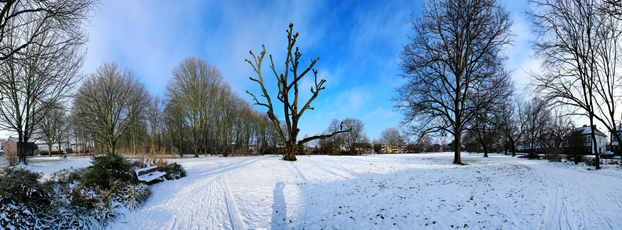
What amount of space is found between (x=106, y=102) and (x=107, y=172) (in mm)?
20806

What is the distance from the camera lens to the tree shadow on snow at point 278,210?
4.66m

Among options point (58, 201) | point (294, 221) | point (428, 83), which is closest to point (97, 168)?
point (58, 201)

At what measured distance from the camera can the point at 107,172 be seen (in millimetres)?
6047

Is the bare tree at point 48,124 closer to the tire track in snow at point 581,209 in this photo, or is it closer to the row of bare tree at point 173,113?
the row of bare tree at point 173,113

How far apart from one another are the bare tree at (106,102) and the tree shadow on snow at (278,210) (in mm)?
21286

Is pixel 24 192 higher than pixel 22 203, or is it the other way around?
pixel 24 192

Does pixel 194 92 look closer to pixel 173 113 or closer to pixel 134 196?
pixel 173 113

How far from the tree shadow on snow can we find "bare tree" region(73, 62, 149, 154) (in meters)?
21.3

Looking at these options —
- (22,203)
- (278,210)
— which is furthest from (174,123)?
(278,210)

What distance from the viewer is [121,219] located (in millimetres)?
4617

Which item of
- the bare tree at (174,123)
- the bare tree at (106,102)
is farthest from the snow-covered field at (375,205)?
the bare tree at (174,123)

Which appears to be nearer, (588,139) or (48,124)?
(48,124)

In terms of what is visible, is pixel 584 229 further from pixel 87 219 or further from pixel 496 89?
pixel 496 89

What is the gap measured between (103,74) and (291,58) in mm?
20516
